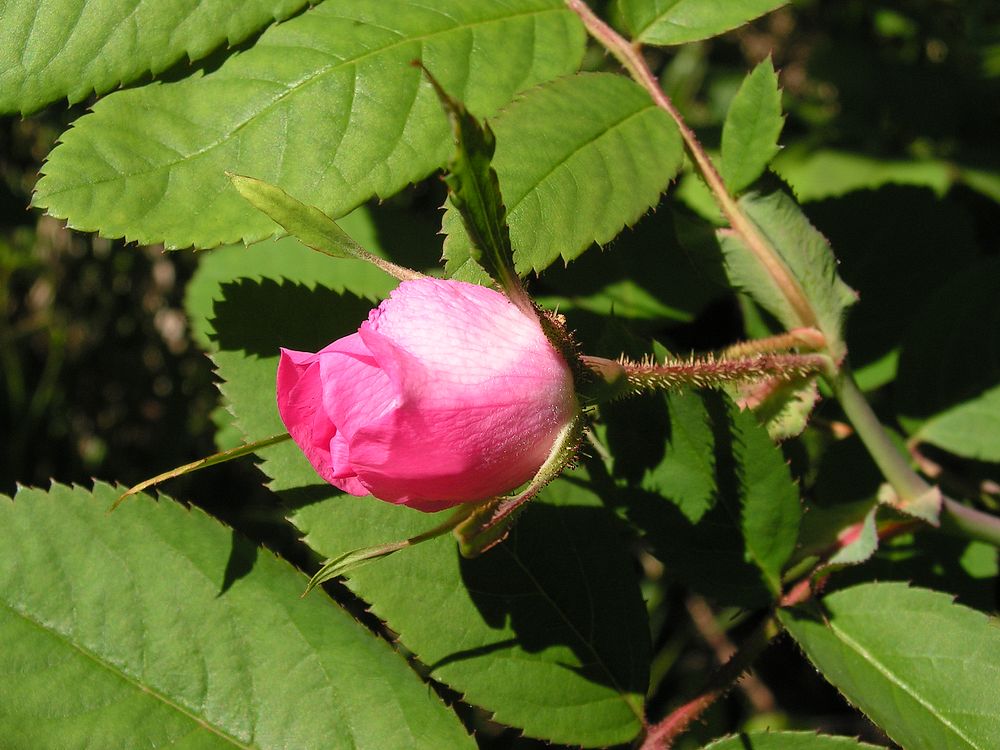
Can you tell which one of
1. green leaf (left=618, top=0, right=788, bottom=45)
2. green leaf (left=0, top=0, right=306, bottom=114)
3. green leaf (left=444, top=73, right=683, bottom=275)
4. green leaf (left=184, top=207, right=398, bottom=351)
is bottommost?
green leaf (left=184, top=207, right=398, bottom=351)

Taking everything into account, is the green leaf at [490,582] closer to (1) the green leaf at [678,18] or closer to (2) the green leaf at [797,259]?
(2) the green leaf at [797,259]

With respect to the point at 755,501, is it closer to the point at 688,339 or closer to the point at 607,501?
the point at 607,501

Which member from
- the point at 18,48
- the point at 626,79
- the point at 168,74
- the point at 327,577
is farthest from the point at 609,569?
the point at 18,48

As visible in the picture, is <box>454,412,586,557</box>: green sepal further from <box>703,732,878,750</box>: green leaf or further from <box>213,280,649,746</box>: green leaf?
<box>703,732,878,750</box>: green leaf

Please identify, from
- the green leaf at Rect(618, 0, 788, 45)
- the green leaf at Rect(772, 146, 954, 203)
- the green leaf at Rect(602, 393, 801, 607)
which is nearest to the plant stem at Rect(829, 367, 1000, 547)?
the green leaf at Rect(602, 393, 801, 607)

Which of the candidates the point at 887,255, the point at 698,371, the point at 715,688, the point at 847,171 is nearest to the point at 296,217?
the point at 698,371

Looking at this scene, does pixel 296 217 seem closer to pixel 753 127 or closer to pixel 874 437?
pixel 753 127

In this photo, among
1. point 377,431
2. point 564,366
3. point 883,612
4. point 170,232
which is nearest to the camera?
point 377,431
